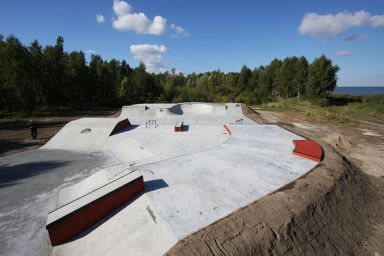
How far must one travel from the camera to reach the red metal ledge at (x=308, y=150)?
8934 millimetres

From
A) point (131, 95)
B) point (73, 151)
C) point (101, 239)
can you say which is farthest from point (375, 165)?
point (131, 95)

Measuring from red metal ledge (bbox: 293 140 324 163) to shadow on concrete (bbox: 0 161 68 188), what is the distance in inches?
458

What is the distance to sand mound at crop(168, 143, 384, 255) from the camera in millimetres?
4379

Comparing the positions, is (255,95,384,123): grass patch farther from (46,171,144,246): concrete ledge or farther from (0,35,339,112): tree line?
(46,171,144,246): concrete ledge

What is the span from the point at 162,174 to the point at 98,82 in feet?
123

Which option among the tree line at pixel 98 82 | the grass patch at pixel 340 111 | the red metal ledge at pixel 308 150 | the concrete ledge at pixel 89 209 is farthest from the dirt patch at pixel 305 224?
the tree line at pixel 98 82

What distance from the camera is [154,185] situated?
6.56 metres

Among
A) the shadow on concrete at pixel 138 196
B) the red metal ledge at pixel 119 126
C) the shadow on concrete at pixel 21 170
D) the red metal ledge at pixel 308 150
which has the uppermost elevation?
the red metal ledge at pixel 119 126

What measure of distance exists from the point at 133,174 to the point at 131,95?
124ft

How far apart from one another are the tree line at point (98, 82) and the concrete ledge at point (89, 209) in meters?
28.3

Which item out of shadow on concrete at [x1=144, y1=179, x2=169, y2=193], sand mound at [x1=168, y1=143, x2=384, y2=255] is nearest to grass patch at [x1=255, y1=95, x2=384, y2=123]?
sand mound at [x1=168, y1=143, x2=384, y2=255]

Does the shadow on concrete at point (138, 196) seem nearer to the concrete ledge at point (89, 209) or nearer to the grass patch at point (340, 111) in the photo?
the concrete ledge at point (89, 209)

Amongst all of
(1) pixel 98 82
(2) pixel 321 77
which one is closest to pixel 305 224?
(2) pixel 321 77

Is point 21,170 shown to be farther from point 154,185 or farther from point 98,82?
point 98,82
